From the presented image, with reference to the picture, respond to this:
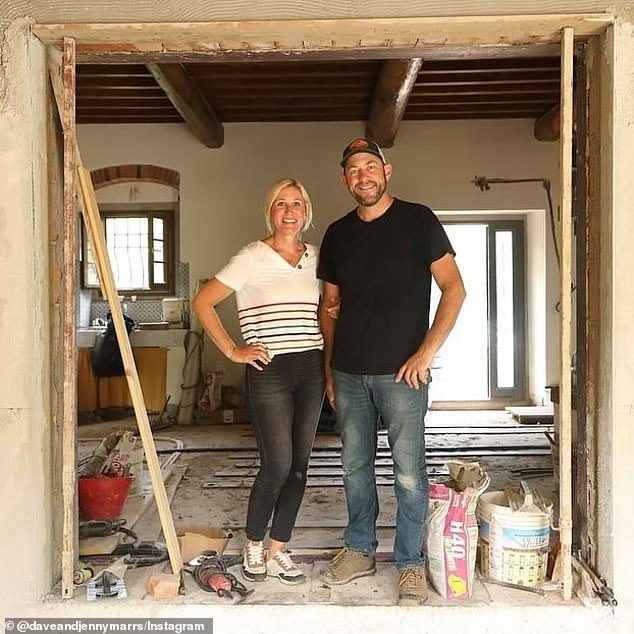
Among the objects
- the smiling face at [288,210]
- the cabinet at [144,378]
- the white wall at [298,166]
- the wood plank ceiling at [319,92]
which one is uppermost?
the wood plank ceiling at [319,92]

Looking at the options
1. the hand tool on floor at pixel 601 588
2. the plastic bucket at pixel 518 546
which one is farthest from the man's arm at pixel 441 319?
the hand tool on floor at pixel 601 588

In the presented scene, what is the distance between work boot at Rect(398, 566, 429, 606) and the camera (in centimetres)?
250

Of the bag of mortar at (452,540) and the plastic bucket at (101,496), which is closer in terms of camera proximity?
the bag of mortar at (452,540)

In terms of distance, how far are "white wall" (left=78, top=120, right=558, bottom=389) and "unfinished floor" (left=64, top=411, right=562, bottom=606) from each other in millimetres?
1244

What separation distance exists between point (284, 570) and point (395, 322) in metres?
1.09

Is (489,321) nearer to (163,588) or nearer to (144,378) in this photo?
(144,378)

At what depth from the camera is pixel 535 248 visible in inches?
284

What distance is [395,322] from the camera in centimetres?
255

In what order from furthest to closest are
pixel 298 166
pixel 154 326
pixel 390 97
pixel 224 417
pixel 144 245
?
pixel 144 245, pixel 298 166, pixel 154 326, pixel 224 417, pixel 390 97

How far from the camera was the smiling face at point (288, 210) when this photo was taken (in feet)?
8.55

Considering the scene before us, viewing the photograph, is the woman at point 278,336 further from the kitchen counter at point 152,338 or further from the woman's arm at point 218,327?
the kitchen counter at point 152,338

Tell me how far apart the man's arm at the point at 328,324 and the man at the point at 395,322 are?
8cm

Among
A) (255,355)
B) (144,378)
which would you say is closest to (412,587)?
(255,355)

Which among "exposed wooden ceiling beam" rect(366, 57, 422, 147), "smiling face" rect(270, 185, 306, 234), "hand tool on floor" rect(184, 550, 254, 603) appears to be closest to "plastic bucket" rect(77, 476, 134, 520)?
"hand tool on floor" rect(184, 550, 254, 603)
